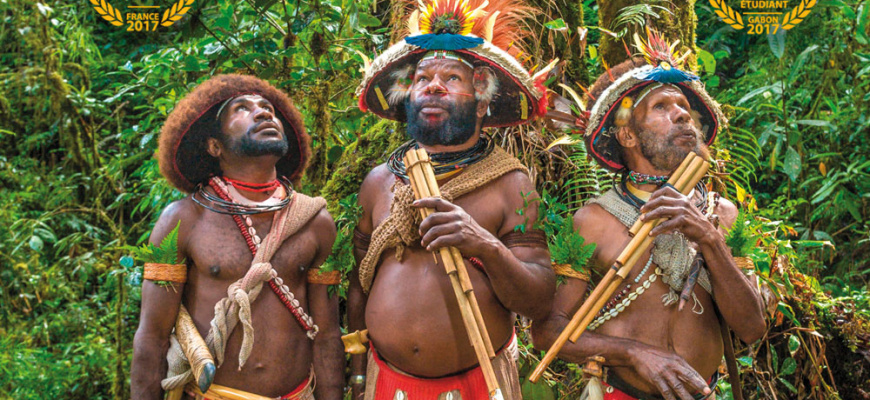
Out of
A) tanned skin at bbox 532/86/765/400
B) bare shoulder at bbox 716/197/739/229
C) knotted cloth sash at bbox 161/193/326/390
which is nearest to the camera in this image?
tanned skin at bbox 532/86/765/400

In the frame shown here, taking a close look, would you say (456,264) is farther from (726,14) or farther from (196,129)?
(726,14)

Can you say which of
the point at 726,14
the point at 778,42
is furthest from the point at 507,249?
the point at 778,42

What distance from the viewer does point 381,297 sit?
3.29 m

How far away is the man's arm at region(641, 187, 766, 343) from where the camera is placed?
298 centimetres

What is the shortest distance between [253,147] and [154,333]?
86 centimetres

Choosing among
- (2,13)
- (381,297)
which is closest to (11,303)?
(2,13)

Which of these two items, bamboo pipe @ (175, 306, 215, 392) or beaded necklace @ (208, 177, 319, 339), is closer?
bamboo pipe @ (175, 306, 215, 392)

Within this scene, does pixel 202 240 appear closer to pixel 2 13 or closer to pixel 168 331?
pixel 168 331

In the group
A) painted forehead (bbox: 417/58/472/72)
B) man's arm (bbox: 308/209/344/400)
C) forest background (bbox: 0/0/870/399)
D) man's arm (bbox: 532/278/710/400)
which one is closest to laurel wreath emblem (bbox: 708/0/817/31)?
forest background (bbox: 0/0/870/399)

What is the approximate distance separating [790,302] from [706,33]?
145 inches

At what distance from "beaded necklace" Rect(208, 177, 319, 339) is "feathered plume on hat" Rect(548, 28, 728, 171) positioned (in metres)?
1.42

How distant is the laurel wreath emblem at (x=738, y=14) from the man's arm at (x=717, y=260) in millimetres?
2452

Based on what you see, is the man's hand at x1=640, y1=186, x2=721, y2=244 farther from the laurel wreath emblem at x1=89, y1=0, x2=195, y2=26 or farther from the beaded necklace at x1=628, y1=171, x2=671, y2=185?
the laurel wreath emblem at x1=89, y1=0, x2=195, y2=26

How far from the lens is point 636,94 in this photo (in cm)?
340
